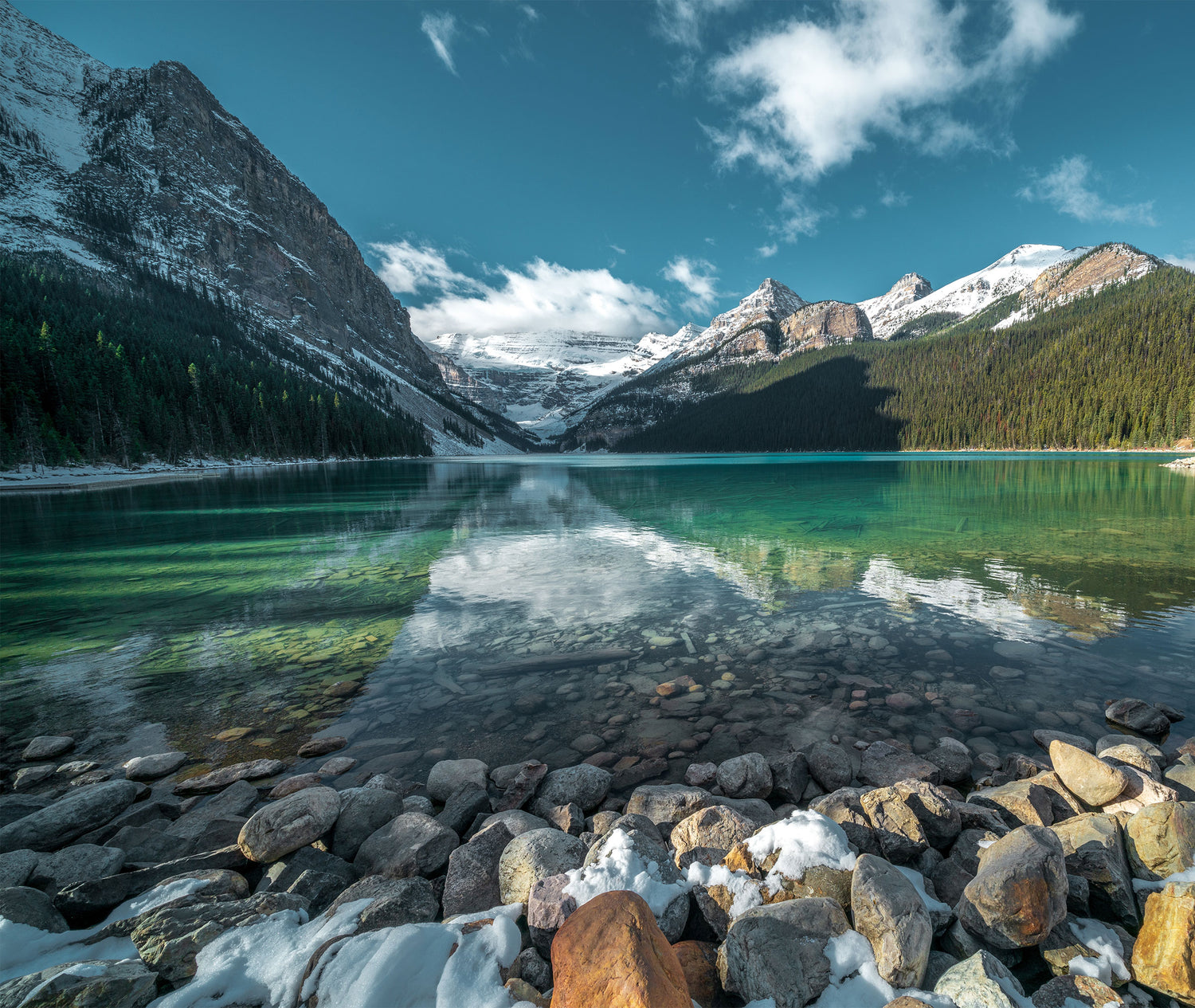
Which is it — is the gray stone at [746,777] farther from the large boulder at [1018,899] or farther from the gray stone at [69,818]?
the gray stone at [69,818]

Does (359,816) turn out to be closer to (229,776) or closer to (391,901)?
(391,901)

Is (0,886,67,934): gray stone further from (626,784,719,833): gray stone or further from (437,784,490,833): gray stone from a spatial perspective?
(626,784,719,833): gray stone

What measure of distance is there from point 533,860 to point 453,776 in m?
1.98

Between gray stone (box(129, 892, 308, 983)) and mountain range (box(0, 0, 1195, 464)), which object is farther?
mountain range (box(0, 0, 1195, 464))

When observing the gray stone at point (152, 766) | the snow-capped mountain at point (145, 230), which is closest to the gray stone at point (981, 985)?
the gray stone at point (152, 766)

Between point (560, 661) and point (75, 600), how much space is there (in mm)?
12387

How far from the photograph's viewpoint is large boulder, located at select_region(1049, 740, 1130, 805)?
13.7 ft

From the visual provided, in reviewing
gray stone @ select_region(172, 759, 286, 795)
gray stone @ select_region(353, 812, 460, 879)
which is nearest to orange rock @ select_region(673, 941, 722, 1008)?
gray stone @ select_region(353, 812, 460, 879)

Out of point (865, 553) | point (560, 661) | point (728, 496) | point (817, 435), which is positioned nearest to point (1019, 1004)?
point (560, 661)

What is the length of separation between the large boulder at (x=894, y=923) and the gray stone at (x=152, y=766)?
6717 millimetres

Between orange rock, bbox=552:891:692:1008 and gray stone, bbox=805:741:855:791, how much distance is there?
316cm

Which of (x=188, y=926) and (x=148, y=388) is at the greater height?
(x=148, y=388)

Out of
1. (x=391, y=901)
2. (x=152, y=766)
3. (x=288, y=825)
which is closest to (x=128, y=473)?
(x=152, y=766)

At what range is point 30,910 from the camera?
9.52 ft
